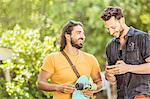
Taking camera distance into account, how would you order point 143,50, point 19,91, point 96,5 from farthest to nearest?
point 96,5 → point 19,91 → point 143,50

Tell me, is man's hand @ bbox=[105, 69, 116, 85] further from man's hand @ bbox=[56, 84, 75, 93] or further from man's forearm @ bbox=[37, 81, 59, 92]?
man's forearm @ bbox=[37, 81, 59, 92]

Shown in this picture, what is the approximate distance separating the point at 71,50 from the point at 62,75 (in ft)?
0.89

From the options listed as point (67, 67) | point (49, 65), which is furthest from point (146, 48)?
point (49, 65)

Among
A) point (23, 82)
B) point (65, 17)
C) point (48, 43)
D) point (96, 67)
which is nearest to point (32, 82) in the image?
point (23, 82)

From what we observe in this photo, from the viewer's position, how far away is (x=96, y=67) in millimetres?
4430

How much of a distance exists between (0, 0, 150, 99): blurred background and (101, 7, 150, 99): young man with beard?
4027mm

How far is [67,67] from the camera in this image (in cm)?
426

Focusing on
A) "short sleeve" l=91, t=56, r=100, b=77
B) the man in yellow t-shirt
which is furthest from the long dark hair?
"short sleeve" l=91, t=56, r=100, b=77

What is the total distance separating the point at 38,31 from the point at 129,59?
5.18 m

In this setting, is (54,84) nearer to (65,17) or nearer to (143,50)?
(143,50)

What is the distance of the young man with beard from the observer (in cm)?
392

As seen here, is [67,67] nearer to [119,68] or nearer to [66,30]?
[66,30]

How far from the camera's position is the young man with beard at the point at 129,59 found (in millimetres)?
3920

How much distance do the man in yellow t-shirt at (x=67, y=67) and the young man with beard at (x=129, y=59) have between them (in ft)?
1.09
